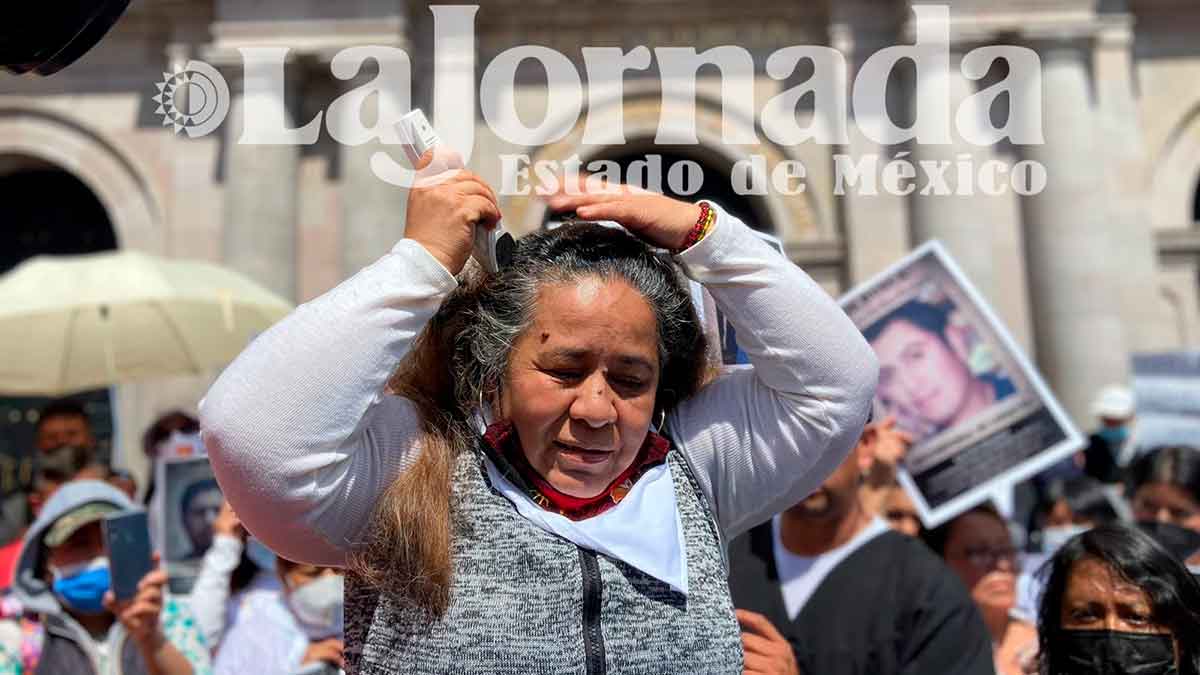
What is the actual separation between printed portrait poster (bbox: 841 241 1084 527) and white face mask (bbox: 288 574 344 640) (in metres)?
2.35

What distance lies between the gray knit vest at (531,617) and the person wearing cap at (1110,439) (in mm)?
6946

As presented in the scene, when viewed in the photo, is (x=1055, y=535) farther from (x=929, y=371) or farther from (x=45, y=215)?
(x=45, y=215)

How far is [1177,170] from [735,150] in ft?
17.1

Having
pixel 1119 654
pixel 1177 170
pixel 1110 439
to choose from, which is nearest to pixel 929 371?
pixel 1119 654

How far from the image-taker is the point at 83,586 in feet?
12.6

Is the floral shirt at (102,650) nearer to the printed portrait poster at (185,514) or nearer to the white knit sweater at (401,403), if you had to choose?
the printed portrait poster at (185,514)

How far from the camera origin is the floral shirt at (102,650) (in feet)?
12.6

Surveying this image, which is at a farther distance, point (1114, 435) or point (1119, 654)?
point (1114, 435)

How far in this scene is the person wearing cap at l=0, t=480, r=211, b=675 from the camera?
11.6 ft

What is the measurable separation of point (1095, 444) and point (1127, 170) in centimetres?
604

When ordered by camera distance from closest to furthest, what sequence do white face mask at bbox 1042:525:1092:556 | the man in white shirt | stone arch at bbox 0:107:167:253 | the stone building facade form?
the man in white shirt < white face mask at bbox 1042:525:1092:556 < the stone building facade < stone arch at bbox 0:107:167:253

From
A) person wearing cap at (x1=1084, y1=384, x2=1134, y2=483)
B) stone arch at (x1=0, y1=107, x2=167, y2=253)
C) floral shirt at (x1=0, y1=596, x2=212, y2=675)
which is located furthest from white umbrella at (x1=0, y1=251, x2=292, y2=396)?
stone arch at (x1=0, y1=107, x2=167, y2=253)

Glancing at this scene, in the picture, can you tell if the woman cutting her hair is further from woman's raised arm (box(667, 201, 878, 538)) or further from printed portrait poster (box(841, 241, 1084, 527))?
printed portrait poster (box(841, 241, 1084, 527))

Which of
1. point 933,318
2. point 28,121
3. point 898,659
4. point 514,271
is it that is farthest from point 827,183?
point 514,271
